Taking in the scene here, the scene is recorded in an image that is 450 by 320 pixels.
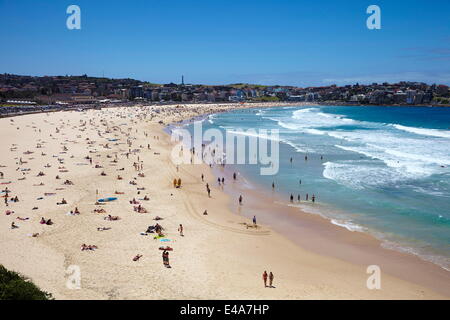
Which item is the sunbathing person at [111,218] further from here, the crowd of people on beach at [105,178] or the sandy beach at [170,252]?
the sandy beach at [170,252]

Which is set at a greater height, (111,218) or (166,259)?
(111,218)

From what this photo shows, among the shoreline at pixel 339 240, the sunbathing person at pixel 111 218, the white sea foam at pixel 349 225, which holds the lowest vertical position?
the shoreline at pixel 339 240

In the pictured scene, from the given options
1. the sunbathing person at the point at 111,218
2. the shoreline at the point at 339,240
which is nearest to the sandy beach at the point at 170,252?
the shoreline at the point at 339,240

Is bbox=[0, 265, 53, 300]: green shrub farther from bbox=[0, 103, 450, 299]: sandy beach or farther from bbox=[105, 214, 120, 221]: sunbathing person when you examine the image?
bbox=[105, 214, 120, 221]: sunbathing person

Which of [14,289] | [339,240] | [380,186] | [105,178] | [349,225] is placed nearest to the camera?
[14,289]

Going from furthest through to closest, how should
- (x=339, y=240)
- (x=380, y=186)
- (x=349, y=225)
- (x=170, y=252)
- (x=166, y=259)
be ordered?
(x=380, y=186) → (x=349, y=225) → (x=339, y=240) → (x=170, y=252) → (x=166, y=259)

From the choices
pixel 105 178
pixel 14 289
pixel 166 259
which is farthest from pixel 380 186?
pixel 14 289

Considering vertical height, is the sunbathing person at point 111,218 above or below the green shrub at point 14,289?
below

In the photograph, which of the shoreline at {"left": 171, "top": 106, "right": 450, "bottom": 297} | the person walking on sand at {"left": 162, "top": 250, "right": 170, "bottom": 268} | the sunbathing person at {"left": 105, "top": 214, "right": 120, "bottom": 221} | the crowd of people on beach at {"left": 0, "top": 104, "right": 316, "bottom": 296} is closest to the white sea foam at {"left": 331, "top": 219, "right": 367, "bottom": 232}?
the shoreline at {"left": 171, "top": 106, "right": 450, "bottom": 297}

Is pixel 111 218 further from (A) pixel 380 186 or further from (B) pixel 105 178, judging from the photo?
(A) pixel 380 186
